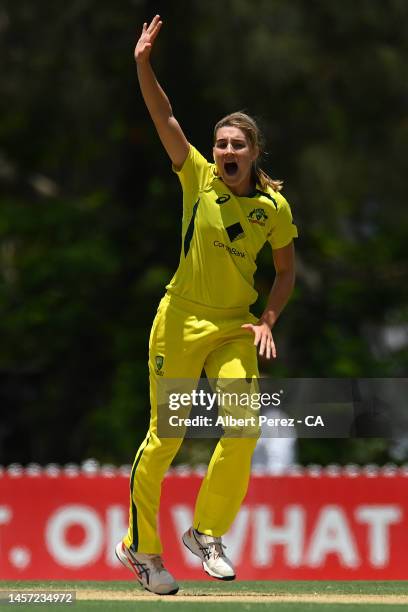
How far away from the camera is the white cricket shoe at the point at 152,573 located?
7.66m

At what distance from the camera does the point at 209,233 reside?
7.50 meters

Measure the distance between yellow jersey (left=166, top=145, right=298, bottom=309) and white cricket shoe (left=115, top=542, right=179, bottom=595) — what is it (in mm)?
1330

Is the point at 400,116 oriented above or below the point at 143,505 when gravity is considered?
above

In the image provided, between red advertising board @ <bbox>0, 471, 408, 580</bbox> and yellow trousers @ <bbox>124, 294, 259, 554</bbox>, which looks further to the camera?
red advertising board @ <bbox>0, 471, 408, 580</bbox>

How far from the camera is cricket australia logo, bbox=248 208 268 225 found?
7605mm


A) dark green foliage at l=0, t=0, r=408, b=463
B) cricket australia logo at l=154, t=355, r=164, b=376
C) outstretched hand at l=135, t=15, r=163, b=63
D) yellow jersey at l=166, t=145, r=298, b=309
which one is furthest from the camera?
dark green foliage at l=0, t=0, r=408, b=463

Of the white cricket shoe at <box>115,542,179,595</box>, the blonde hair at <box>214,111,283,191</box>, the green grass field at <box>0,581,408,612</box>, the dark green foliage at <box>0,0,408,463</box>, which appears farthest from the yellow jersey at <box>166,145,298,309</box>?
the dark green foliage at <box>0,0,408,463</box>

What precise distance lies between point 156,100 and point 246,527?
423cm

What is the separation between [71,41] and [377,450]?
679cm

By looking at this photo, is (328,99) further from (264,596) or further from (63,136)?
(264,596)

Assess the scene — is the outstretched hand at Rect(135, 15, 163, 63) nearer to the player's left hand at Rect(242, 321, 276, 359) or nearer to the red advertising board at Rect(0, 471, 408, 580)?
the player's left hand at Rect(242, 321, 276, 359)

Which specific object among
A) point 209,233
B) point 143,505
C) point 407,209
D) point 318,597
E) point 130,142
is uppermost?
point 130,142

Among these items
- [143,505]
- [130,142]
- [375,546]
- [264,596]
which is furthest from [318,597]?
[130,142]

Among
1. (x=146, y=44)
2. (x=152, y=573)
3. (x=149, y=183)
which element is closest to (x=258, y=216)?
(x=146, y=44)
